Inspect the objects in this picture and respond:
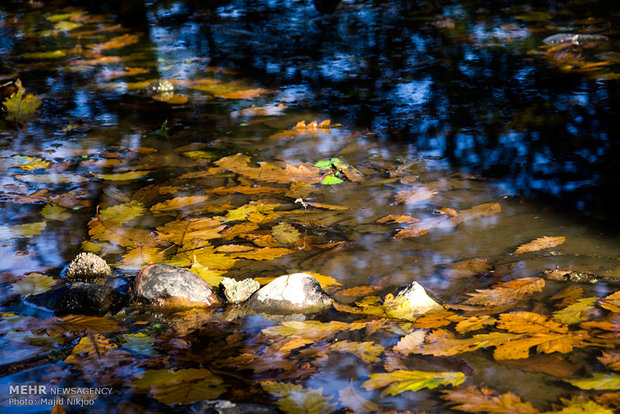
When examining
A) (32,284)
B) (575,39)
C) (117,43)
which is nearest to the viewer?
(32,284)

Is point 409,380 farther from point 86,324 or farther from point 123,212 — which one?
point 123,212

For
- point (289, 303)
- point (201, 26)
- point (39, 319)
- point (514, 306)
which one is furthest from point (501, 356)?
point (201, 26)

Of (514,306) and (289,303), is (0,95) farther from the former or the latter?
(514,306)

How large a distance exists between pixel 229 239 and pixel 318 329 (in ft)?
2.31

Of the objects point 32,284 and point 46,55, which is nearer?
point 32,284

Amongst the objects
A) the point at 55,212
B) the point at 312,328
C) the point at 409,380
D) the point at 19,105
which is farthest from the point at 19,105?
the point at 409,380

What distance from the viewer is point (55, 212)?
254cm

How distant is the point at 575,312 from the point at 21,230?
202cm

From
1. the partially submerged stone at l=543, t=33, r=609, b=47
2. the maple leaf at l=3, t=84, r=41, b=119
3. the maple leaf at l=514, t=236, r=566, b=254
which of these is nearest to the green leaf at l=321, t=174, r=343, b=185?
the maple leaf at l=514, t=236, r=566, b=254

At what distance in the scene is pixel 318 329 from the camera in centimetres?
168

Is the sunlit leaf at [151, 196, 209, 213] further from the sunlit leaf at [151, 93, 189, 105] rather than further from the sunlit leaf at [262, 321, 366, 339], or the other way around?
the sunlit leaf at [151, 93, 189, 105]

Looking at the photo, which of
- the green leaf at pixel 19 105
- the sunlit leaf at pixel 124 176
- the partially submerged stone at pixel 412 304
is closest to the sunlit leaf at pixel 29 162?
the sunlit leaf at pixel 124 176

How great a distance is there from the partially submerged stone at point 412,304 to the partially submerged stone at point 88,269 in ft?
3.13

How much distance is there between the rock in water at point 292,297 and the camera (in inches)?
70.3
